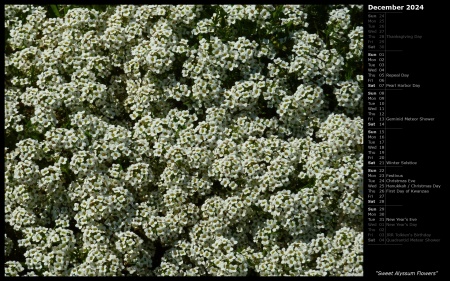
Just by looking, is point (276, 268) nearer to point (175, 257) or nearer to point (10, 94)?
point (175, 257)

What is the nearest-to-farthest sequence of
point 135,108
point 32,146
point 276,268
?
1. point 276,268
2. point 32,146
3. point 135,108

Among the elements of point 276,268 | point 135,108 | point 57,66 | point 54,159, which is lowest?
point 276,268

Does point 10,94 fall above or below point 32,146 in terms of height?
above

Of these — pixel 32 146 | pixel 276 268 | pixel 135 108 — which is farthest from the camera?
pixel 135 108

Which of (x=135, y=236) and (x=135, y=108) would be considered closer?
(x=135, y=236)
